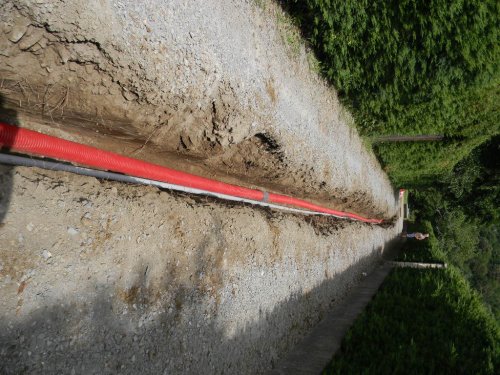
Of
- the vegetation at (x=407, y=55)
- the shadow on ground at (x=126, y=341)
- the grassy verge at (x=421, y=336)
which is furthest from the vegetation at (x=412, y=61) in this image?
the shadow on ground at (x=126, y=341)

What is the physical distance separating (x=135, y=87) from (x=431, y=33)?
4.68m

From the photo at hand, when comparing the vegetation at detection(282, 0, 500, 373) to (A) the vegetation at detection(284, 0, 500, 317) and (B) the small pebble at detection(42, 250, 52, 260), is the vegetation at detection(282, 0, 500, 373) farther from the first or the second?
(B) the small pebble at detection(42, 250, 52, 260)

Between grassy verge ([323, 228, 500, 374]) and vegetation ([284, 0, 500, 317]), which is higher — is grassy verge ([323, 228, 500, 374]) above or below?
below

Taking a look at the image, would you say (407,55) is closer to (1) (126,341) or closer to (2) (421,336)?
(2) (421,336)

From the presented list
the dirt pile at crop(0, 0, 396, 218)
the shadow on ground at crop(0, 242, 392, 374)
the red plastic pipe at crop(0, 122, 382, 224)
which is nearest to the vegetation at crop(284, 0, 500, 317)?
the dirt pile at crop(0, 0, 396, 218)

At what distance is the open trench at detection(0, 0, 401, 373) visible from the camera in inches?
94.3

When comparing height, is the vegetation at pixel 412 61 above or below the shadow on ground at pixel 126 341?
above

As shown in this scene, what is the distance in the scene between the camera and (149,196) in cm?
333

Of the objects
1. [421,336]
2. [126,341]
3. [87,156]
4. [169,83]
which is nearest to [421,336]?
[421,336]

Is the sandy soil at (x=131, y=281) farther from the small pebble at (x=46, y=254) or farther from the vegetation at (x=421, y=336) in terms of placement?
the vegetation at (x=421, y=336)

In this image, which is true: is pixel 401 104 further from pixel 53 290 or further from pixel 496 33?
pixel 53 290

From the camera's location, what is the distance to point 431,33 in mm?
5492

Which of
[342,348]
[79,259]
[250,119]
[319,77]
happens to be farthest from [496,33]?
[79,259]

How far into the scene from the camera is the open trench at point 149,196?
2.39 m
